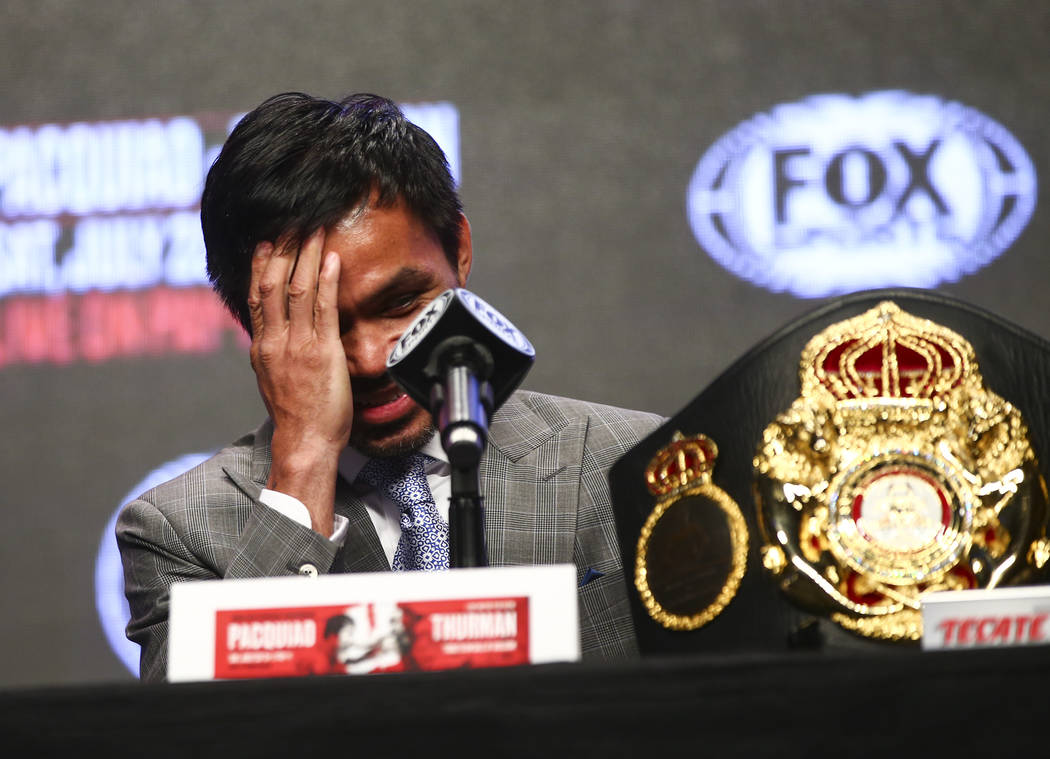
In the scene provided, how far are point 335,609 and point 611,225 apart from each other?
1.63m

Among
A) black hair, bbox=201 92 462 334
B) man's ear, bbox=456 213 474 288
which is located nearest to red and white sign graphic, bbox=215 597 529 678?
black hair, bbox=201 92 462 334

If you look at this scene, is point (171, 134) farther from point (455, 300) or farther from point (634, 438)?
point (455, 300)

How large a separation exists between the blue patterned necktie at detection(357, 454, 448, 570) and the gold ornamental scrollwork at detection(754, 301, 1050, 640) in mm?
568

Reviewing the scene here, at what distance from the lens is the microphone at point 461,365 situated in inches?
31.4

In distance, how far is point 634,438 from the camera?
1534 mm

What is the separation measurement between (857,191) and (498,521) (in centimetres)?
116

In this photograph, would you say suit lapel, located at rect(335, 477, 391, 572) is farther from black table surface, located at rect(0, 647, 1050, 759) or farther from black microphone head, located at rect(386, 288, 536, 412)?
black table surface, located at rect(0, 647, 1050, 759)

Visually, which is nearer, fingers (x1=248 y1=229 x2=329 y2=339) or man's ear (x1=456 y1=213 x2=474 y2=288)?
fingers (x1=248 y1=229 x2=329 y2=339)

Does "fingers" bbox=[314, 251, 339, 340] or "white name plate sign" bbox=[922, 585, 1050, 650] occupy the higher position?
"fingers" bbox=[314, 251, 339, 340]

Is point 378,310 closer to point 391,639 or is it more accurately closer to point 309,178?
point 309,178

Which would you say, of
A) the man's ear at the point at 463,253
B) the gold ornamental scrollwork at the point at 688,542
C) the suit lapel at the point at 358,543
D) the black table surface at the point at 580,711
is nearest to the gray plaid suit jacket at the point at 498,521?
the suit lapel at the point at 358,543

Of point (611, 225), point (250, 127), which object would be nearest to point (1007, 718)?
point (250, 127)

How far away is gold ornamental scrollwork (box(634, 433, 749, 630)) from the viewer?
0.79m

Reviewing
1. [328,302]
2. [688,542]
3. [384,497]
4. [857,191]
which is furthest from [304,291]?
[857,191]
